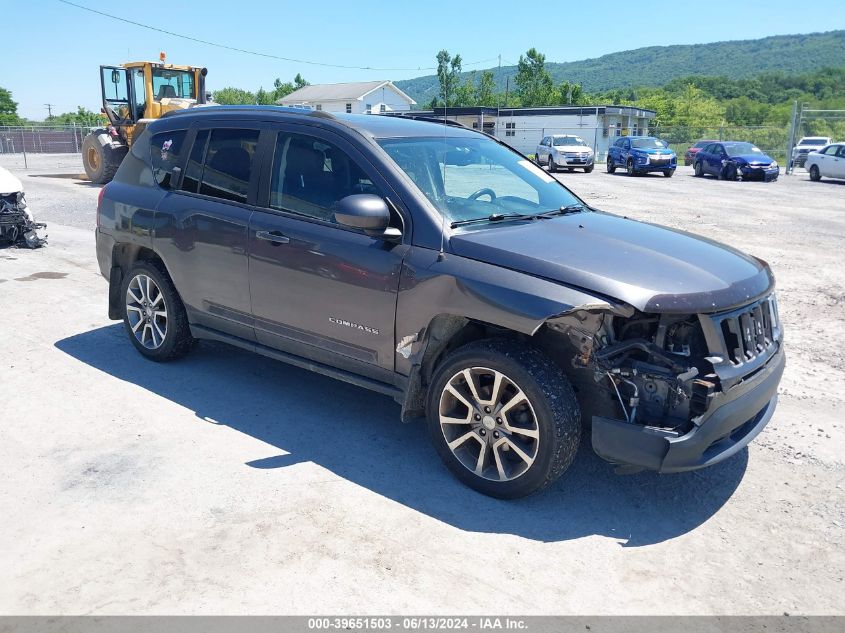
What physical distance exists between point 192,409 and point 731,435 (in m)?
3.43

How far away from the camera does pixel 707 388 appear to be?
10.9 feet

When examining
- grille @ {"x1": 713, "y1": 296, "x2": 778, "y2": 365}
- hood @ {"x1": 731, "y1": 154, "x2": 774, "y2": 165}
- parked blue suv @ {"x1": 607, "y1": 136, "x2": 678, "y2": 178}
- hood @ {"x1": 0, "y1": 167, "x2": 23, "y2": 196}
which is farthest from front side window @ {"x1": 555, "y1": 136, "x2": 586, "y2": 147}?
grille @ {"x1": 713, "y1": 296, "x2": 778, "y2": 365}

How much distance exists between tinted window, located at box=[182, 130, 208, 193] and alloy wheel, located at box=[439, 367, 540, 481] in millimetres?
2696

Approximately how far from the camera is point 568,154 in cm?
3083

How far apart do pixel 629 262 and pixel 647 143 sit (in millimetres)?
28148

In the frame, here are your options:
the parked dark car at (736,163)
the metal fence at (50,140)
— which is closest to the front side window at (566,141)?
the parked dark car at (736,163)

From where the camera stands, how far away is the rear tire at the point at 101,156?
20.0 meters

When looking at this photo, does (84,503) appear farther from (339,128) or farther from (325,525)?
(339,128)

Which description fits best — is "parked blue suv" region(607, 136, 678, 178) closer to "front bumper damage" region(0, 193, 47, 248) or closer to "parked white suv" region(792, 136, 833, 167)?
"parked white suv" region(792, 136, 833, 167)

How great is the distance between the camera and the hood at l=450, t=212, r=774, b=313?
338 cm

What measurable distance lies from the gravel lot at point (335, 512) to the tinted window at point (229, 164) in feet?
4.78

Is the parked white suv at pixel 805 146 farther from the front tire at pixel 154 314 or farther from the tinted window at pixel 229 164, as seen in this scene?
the front tire at pixel 154 314

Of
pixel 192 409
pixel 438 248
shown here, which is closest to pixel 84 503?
pixel 192 409

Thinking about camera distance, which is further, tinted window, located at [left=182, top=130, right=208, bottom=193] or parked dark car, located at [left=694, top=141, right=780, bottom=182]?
parked dark car, located at [left=694, top=141, right=780, bottom=182]
